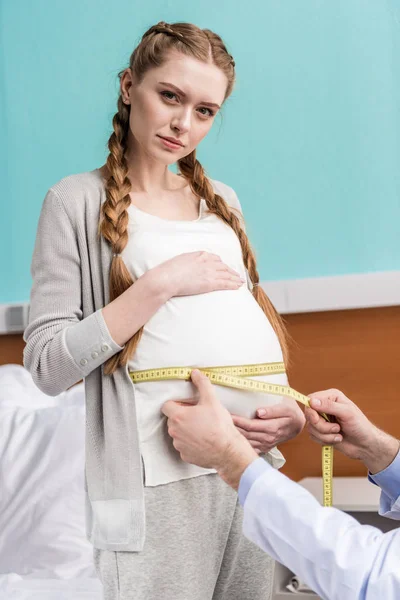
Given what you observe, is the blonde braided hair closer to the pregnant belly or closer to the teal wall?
the pregnant belly

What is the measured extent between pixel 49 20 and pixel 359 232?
1.55m

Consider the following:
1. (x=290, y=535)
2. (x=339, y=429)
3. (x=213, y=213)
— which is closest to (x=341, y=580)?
(x=290, y=535)

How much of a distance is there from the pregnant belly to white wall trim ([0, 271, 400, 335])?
1.26m

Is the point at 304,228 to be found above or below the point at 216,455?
above

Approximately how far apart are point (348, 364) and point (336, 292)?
0.27m

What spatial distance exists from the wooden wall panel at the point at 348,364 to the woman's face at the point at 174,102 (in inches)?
53.7

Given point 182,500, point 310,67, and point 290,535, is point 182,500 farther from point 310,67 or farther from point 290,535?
point 310,67

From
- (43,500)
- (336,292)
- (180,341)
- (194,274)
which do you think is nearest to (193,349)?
(180,341)

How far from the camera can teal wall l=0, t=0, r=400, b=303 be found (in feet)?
8.49

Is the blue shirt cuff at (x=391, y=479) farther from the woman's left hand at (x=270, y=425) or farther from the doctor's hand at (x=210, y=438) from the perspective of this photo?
the doctor's hand at (x=210, y=438)

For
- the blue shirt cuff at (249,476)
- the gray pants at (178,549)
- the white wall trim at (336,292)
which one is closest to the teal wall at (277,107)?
the white wall trim at (336,292)

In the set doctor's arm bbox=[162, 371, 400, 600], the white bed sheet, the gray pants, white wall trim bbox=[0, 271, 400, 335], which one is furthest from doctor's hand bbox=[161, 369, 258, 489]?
white wall trim bbox=[0, 271, 400, 335]

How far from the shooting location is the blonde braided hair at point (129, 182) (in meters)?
1.32

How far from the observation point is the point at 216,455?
3.85 feet
